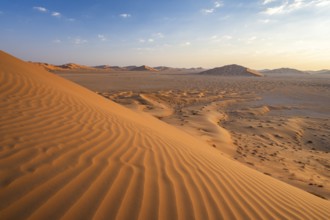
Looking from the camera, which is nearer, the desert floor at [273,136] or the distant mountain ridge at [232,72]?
the desert floor at [273,136]

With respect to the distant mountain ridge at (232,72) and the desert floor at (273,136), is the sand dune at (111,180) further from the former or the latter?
the distant mountain ridge at (232,72)

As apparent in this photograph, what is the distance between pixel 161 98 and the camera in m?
16.2

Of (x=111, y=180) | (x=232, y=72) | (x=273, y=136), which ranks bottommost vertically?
(x=273, y=136)

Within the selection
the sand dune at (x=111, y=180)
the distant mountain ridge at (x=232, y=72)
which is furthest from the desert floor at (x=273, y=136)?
the distant mountain ridge at (x=232, y=72)

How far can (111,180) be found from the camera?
245 cm

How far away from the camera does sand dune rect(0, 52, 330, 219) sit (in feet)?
6.54

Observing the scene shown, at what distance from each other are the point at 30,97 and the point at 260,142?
6297 mm

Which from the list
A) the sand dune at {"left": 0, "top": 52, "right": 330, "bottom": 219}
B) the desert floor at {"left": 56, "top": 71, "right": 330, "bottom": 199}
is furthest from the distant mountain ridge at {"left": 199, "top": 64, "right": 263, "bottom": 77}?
the sand dune at {"left": 0, "top": 52, "right": 330, "bottom": 219}

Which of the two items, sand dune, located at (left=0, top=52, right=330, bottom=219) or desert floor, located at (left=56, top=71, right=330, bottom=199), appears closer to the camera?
sand dune, located at (left=0, top=52, right=330, bottom=219)

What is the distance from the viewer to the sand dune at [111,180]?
1.99m

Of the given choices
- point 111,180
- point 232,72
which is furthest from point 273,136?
point 232,72

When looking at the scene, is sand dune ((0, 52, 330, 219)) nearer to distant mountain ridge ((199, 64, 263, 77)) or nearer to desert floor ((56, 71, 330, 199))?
desert floor ((56, 71, 330, 199))

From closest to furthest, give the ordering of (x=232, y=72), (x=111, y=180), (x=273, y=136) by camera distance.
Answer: (x=111, y=180)
(x=273, y=136)
(x=232, y=72)

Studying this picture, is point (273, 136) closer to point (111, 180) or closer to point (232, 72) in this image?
point (111, 180)
